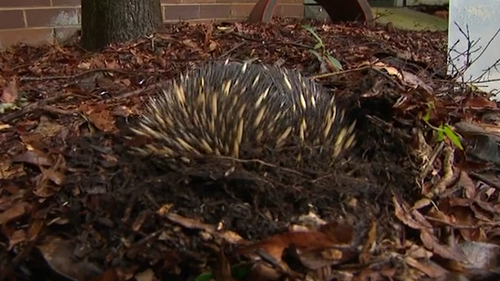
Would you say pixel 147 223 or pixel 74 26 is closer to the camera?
pixel 147 223

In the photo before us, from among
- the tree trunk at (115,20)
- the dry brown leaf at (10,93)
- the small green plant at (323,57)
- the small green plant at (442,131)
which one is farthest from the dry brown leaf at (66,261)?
the tree trunk at (115,20)

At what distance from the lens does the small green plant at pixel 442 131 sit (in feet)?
6.26

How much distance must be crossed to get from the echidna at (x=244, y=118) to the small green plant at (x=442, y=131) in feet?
0.85

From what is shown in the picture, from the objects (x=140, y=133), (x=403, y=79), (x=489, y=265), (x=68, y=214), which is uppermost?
(x=403, y=79)

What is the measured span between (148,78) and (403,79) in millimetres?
1337

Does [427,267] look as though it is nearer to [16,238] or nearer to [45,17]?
[16,238]

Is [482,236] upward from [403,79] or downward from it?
downward

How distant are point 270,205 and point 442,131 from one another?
0.74 metres

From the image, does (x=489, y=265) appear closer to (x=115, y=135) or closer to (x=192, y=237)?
(x=192, y=237)

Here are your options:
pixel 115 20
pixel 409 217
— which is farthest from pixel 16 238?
pixel 115 20

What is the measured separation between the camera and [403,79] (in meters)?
2.34

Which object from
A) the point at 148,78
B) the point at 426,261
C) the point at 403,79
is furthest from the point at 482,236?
the point at 148,78

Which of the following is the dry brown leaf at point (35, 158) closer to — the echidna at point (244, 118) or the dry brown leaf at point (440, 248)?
the echidna at point (244, 118)

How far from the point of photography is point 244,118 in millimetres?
1891
